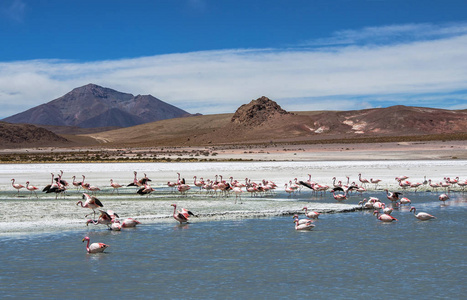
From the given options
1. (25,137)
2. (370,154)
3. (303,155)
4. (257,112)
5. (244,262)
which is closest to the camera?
(244,262)

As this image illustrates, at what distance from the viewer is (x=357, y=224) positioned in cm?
1634

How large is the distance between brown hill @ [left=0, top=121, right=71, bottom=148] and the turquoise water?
15893 cm

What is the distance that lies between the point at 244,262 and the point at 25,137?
17634 cm

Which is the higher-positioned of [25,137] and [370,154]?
[25,137]

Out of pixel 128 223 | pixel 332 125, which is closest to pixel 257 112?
pixel 332 125

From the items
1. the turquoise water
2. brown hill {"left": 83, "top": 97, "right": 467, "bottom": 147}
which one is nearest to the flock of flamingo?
the turquoise water

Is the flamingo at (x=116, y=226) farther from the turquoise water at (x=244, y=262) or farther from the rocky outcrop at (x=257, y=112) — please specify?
the rocky outcrop at (x=257, y=112)

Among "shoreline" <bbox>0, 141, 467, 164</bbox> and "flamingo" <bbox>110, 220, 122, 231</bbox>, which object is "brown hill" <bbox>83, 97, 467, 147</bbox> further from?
"flamingo" <bbox>110, 220, 122, 231</bbox>

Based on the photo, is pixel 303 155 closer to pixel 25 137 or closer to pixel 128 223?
pixel 128 223

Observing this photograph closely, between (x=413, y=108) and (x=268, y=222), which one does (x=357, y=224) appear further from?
(x=413, y=108)

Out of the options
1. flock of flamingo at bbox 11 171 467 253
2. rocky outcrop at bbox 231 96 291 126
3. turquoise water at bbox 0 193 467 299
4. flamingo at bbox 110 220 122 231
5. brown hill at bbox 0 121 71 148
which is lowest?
turquoise water at bbox 0 193 467 299

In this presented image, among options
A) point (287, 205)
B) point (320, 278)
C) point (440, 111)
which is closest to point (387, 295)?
point (320, 278)

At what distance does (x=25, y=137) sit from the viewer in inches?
6885

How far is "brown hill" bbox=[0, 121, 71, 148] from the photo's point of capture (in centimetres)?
16675
